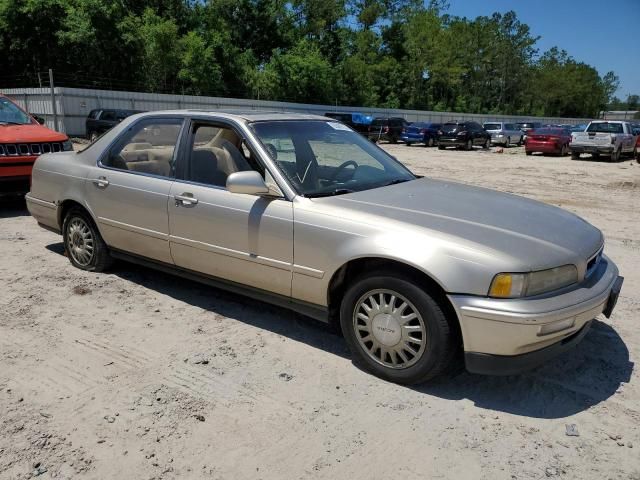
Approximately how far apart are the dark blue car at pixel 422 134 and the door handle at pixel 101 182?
28.0 metres

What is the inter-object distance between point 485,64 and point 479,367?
87.7 meters

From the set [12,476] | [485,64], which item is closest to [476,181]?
[12,476]

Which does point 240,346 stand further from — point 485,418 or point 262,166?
point 485,418

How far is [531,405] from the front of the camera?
3160 mm

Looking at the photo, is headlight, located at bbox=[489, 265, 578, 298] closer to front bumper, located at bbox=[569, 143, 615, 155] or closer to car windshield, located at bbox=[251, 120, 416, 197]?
car windshield, located at bbox=[251, 120, 416, 197]

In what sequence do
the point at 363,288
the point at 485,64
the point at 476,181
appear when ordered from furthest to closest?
the point at 485,64, the point at 476,181, the point at 363,288

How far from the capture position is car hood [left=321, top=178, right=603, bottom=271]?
9.87 ft

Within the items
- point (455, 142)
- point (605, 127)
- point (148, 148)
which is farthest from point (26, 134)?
point (455, 142)

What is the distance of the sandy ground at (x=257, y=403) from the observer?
8.59 ft

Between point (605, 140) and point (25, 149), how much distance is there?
2237cm

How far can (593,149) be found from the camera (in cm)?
2312

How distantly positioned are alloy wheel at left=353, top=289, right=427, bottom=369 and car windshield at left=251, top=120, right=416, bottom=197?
871mm

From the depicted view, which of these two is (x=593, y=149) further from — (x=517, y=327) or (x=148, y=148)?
(x=517, y=327)

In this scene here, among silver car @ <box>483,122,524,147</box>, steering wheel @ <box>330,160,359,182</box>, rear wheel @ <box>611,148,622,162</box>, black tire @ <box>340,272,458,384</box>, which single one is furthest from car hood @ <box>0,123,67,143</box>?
silver car @ <box>483,122,524,147</box>
